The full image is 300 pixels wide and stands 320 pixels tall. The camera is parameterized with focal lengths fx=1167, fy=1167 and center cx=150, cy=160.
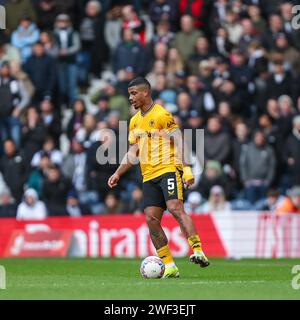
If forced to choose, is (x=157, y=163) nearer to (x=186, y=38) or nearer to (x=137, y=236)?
(x=137, y=236)

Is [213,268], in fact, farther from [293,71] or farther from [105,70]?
[105,70]

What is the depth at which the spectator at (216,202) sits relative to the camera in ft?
84.4

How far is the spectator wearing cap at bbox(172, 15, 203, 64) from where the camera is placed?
1125 inches

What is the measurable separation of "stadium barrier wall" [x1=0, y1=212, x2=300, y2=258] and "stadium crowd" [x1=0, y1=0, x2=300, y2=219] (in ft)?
2.68

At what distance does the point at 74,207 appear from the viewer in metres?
26.6

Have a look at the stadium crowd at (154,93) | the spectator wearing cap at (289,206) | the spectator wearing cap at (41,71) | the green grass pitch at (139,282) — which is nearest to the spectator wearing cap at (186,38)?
the stadium crowd at (154,93)

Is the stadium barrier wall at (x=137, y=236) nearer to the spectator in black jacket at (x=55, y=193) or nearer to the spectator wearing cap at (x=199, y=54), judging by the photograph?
the spectator in black jacket at (x=55, y=193)

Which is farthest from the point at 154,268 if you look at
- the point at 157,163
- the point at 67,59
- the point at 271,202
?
the point at 67,59

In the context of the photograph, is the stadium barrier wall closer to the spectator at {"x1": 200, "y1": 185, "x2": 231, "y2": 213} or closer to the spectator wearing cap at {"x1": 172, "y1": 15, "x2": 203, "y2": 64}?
the spectator at {"x1": 200, "y1": 185, "x2": 231, "y2": 213}

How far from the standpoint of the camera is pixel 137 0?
3084 centimetres

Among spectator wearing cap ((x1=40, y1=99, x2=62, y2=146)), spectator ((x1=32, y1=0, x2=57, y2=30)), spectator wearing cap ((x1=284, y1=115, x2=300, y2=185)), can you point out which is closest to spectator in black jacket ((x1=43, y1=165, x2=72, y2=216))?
spectator wearing cap ((x1=40, y1=99, x2=62, y2=146))
